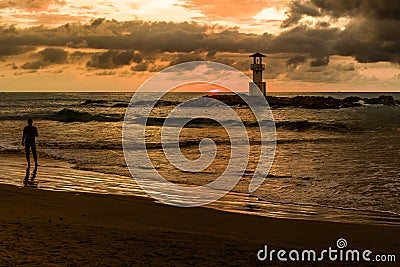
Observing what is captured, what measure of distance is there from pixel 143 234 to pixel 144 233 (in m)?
0.09

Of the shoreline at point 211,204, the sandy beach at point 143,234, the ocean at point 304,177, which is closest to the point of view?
the sandy beach at point 143,234

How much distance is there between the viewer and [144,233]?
801 cm

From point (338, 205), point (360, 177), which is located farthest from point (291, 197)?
point (360, 177)

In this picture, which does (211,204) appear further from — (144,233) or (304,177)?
(304,177)

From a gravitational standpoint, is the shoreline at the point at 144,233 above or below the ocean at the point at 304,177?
above

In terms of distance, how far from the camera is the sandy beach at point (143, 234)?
6.50 meters

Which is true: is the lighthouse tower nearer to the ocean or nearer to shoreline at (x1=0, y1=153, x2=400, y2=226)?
the ocean

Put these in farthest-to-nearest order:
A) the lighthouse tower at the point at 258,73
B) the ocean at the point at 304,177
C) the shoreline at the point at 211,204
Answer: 1. the lighthouse tower at the point at 258,73
2. the ocean at the point at 304,177
3. the shoreline at the point at 211,204

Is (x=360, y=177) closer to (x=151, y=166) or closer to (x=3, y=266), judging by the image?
(x=151, y=166)

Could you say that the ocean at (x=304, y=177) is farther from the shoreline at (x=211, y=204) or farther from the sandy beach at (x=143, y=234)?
the sandy beach at (x=143, y=234)

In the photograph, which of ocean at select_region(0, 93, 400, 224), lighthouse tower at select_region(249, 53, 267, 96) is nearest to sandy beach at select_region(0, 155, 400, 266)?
ocean at select_region(0, 93, 400, 224)

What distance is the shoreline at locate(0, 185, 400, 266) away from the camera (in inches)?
258

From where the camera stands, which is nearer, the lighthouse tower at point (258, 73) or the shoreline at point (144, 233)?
the shoreline at point (144, 233)

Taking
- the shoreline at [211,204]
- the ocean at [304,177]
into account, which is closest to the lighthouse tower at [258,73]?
the ocean at [304,177]
